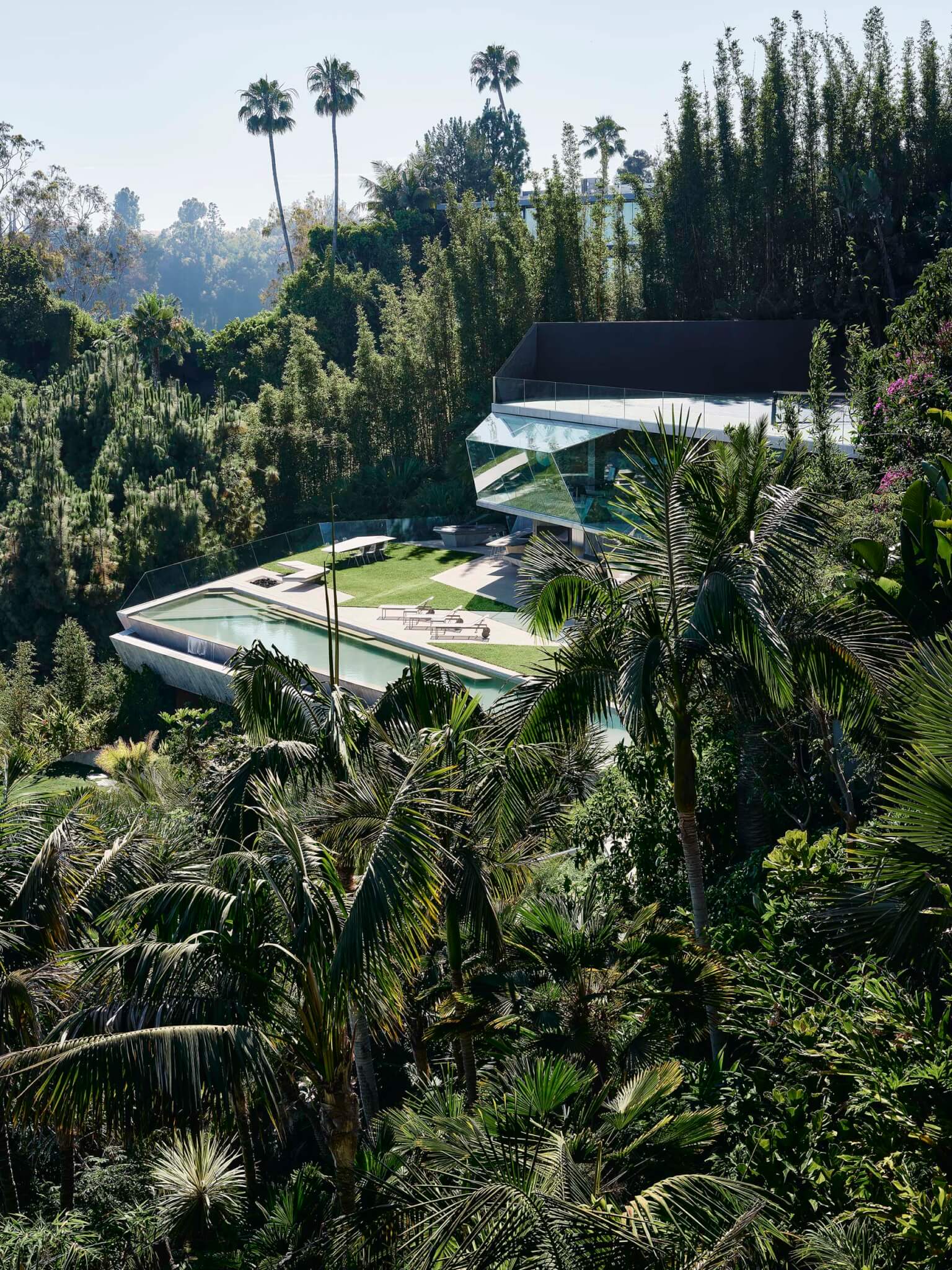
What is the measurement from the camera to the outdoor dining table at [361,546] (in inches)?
1041

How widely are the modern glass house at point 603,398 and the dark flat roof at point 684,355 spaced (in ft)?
0.08

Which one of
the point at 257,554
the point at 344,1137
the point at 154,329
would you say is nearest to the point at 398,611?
the point at 257,554

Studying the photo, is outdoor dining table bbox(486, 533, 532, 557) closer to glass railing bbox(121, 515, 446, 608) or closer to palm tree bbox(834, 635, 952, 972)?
glass railing bbox(121, 515, 446, 608)

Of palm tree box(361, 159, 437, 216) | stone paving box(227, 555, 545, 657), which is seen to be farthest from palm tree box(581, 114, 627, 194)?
stone paving box(227, 555, 545, 657)

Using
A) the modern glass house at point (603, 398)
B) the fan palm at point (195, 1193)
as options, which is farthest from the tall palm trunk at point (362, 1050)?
the modern glass house at point (603, 398)

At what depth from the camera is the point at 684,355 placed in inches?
1064

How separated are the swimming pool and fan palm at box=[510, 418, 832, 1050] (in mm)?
7074

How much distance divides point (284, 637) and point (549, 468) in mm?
6371

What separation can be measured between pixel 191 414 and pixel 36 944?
2945 centimetres

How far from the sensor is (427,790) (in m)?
5.68

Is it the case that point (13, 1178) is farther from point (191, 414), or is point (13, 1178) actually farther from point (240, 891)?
point (191, 414)

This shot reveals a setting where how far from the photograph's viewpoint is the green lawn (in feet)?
72.2

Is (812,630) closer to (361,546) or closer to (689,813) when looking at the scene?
(689,813)

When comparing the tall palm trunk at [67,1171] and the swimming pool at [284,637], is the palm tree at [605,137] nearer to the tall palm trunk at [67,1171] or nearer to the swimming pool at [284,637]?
the swimming pool at [284,637]
